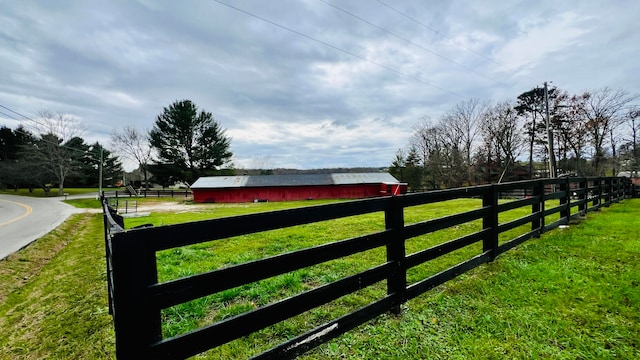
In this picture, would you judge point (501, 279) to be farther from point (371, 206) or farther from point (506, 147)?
point (506, 147)

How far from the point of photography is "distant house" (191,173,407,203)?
30.9m

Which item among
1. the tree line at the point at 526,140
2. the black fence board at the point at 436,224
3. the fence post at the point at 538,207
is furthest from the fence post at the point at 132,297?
the tree line at the point at 526,140

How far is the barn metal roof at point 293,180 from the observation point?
31562 millimetres

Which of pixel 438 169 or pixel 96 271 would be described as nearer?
pixel 96 271

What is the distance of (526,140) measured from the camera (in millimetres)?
31375

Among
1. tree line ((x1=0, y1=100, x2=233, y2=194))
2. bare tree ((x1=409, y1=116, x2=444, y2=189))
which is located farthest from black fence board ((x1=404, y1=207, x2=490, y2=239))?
tree line ((x1=0, y1=100, x2=233, y2=194))

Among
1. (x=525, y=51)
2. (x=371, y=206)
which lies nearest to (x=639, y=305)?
(x=371, y=206)

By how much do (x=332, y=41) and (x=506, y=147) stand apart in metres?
30.5

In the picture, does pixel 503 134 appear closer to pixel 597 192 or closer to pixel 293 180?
pixel 293 180

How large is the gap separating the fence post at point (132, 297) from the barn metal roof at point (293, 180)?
30614mm

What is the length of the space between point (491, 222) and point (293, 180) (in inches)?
1167

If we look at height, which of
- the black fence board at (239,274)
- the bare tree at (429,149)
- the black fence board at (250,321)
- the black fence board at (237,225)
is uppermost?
the bare tree at (429,149)

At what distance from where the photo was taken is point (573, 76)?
21297mm

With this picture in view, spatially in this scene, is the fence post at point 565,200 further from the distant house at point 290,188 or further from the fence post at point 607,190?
the distant house at point 290,188
